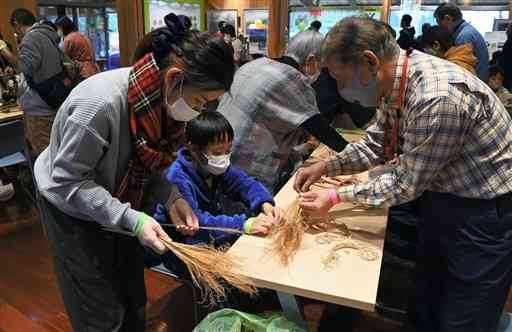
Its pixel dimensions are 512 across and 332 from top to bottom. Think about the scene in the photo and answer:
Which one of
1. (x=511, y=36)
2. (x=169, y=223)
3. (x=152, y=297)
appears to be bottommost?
(x=152, y=297)

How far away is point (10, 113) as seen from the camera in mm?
3871

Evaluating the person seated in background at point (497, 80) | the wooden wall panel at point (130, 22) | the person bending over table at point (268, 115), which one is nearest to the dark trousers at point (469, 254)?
the person bending over table at point (268, 115)

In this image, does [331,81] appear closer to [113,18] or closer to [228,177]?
[228,177]

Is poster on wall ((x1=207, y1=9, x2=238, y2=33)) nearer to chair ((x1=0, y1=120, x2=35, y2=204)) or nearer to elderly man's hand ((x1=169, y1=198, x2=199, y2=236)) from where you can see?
chair ((x1=0, y1=120, x2=35, y2=204))

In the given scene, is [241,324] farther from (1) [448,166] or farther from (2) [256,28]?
(2) [256,28]

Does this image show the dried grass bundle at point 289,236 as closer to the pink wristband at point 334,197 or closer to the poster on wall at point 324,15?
the pink wristband at point 334,197

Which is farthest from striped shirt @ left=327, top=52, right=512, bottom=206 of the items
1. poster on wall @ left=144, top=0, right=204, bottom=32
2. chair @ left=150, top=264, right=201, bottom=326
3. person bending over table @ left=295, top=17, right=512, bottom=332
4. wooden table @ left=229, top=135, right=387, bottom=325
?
poster on wall @ left=144, top=0, right=204, bottom=32

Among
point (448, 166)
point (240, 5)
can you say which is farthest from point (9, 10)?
point (448, 166)

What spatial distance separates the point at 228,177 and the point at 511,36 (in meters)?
3.63

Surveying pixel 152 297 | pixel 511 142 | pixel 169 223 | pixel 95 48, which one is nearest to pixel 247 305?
pixel 169 223

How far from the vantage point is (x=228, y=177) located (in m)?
2.09

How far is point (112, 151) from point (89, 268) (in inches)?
A: 17.4

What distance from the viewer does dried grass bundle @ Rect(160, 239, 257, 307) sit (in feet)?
4.51

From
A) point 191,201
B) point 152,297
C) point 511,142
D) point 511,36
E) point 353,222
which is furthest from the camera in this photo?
point 511,36
